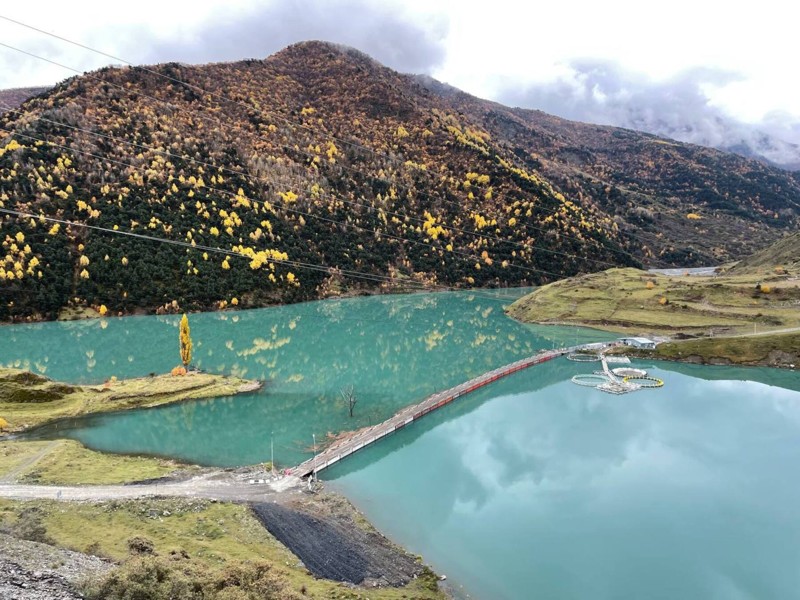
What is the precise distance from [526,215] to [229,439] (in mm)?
162197

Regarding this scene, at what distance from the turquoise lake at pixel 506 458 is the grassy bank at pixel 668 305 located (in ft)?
47.9

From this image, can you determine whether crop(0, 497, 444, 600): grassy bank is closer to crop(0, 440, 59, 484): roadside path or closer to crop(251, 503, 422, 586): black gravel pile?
crop(251, 503, 422, 586): black gravel pile

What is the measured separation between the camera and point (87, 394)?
66.0 meters

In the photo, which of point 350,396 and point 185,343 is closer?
point 350,396

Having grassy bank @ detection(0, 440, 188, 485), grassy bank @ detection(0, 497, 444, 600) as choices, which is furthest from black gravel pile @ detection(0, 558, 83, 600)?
grassy bank @ detection(0, 440, 188, 485)

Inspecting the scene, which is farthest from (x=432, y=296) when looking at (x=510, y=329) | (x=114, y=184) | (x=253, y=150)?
(x=114, y=184)

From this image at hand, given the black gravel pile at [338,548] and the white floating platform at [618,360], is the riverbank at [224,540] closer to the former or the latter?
the black gravel pile at [338,548]

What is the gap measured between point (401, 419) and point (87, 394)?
39.0 m

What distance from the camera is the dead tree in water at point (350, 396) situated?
64544mm

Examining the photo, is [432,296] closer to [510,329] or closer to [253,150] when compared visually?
[510,329]

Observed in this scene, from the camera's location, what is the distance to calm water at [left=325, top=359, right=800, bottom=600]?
33.2 m

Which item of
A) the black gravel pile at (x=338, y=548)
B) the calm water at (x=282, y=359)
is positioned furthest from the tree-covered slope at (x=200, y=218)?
the black gravel pile at (x=338, y=548)

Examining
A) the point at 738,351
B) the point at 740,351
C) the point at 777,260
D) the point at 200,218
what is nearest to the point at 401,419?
the point at 738,351

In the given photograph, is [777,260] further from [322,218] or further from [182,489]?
[182,489]
